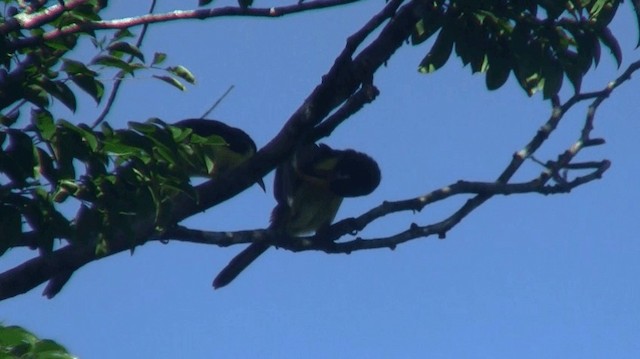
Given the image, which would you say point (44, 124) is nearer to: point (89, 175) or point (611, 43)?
point (89, 175)

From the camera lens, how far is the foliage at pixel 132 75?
11.3 feet

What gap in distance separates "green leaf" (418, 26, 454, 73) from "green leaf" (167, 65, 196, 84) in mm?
1171

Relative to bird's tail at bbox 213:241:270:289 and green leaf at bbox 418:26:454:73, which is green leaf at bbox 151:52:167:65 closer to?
green leaf at bbox 418:26:454:73

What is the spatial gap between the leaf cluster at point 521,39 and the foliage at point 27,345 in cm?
225

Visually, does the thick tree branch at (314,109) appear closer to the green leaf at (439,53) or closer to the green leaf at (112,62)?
the green leaf at (439,53)

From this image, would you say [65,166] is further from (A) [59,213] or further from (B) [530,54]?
(B) [530,54]

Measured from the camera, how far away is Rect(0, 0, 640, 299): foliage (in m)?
3.45

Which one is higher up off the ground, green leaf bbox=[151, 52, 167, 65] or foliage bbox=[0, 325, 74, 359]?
green leaf bbox=[151, 52, 167, 65]

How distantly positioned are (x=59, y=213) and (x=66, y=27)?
645 mm

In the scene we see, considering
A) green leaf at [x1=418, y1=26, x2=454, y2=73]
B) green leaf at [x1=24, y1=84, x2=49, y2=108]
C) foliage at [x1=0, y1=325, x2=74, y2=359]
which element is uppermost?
green leaf at [x1=418, y1=26, x2=454, y2=73]

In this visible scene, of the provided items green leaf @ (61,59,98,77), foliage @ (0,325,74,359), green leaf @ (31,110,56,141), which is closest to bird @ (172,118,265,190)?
green leaf @ (61,59,98,77)

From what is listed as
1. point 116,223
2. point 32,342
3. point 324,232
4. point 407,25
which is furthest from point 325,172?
point 32,342

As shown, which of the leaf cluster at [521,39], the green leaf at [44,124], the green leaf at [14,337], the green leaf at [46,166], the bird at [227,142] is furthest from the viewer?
the bird at [227,142]

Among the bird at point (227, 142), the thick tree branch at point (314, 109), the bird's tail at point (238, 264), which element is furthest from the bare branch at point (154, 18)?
the bird's tail at point (238, 264)
